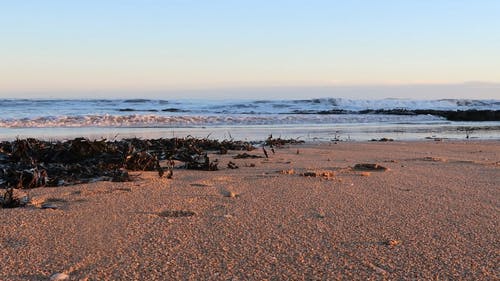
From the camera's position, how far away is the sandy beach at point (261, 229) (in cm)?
196

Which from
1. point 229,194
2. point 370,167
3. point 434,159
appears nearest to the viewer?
point 229,194

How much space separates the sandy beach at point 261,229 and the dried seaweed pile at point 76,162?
0.21 m

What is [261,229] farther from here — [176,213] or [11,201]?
[11,201]

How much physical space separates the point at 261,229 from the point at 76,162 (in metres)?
2.88

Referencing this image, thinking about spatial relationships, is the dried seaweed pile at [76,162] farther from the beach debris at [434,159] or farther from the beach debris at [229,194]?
the beach debris at [434,159]

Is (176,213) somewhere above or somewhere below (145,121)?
above

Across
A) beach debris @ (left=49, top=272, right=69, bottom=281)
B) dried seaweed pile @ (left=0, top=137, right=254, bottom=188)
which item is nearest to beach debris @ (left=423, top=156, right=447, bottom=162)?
dried seaweed pile @ (left=0, top=137, right=254, bottom=188)

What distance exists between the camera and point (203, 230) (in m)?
2.51

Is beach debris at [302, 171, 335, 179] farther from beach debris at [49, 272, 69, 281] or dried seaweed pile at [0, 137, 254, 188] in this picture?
beach debris at [49, 272, 69, 281]

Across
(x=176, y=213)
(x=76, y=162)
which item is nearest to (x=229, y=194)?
(x=176, y=213)

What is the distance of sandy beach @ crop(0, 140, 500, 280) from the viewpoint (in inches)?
77.3

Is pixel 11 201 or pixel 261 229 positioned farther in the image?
pixel 11 201

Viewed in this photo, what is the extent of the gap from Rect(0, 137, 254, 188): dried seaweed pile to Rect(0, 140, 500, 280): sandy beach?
0.21 meters

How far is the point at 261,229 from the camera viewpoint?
254 centimetres
